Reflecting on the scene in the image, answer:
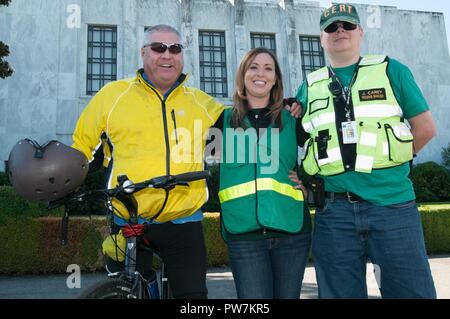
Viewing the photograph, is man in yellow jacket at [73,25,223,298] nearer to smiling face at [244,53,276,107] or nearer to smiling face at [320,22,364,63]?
smiling face at [244,53,276,107]

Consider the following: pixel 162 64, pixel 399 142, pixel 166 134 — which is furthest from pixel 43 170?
pixel 399 142

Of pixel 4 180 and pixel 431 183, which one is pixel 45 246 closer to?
pixel 4 180

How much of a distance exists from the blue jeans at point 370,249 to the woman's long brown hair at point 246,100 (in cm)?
72

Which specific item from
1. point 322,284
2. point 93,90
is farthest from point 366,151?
point 93,90

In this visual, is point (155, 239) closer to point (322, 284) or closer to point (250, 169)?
point (250, 169)

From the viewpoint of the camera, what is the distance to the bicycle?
1989mm

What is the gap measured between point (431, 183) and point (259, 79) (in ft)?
59.0

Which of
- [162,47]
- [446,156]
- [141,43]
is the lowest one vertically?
[162,47]

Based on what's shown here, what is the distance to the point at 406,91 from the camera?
2.46 meters

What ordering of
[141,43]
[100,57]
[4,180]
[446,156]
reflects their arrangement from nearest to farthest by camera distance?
[4,180], [141,43], [100,57], [446,156]

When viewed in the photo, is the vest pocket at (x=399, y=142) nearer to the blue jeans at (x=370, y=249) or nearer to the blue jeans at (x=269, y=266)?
the blue jeans at (x=370, y=249)

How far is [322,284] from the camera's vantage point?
8.36ft

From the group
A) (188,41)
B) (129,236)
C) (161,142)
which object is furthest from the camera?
(188,41)

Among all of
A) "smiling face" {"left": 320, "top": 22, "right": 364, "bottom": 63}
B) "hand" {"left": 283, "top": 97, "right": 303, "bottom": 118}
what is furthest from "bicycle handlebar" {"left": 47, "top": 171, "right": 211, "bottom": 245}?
"smiling face" {"left": 320, "top": 22, "right": 364, "bottom": 63}
